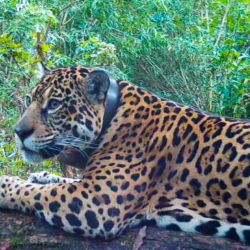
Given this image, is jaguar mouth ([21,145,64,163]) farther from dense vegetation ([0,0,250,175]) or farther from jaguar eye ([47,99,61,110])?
dense vegetation ([0,0,250,175])

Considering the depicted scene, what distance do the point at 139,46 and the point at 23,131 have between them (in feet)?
25.7

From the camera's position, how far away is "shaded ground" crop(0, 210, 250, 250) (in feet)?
12.4

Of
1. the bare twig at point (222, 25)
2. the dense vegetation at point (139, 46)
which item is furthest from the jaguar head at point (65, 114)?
the bare twig at point (222, 25)

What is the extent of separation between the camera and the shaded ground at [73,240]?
3.77 meters

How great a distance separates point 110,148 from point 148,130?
0.29 metres

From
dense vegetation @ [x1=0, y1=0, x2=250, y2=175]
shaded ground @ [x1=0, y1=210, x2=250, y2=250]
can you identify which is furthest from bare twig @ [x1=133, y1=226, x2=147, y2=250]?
dense vegetation @ [x1=0, y1=0, x2=250, y2=175]

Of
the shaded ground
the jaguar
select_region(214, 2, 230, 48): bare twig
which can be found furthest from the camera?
select_region(214, 2, 230, 48): bare twig

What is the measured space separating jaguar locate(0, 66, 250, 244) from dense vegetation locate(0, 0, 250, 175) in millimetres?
2531

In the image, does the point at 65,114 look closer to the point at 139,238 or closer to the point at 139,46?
the point at 139,238

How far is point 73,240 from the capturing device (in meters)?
3.95

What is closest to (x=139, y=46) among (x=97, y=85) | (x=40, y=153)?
(x=97, y=85)

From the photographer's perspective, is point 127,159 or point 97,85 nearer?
point 127,159

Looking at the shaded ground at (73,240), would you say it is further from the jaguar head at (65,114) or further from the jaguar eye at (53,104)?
the jaguar eye at (53,104)

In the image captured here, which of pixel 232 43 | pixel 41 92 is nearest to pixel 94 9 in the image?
pixel 232 43
